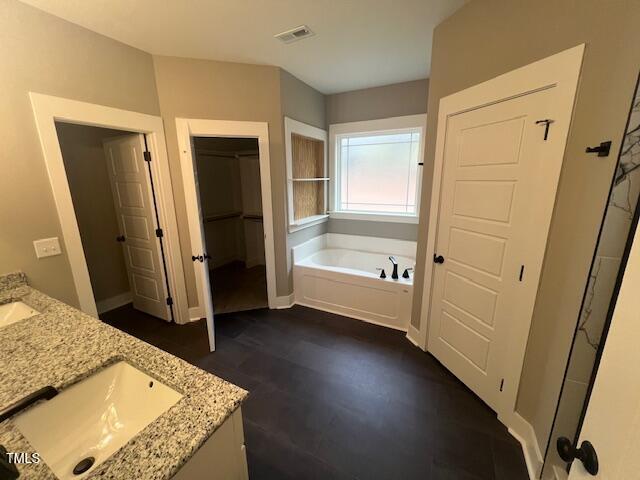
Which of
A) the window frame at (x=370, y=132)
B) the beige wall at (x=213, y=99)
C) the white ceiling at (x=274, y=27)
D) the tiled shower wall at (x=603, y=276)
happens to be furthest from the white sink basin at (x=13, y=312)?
the window frame at (x=370, y=132)

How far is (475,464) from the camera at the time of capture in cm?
143

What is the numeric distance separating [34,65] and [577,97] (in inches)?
123

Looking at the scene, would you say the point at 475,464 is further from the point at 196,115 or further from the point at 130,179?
the point at 130,179

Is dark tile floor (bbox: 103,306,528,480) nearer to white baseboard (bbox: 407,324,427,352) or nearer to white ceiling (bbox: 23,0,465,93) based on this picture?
white baseboard (bbox: 407,324,427,352)

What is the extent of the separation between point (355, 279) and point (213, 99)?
2.31 meters

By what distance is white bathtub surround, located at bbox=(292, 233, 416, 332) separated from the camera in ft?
8.80

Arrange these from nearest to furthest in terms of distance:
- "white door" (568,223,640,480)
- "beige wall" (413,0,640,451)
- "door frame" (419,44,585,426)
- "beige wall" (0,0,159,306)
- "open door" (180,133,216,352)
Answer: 1. "white door" (568,223,640,480)
2. "beige wall" (413,0,640,451)
3. "door frame" (419,44,585,426)
4. "beige wall" (0,0,159,306)
5. "open door" (180,133,216,352)

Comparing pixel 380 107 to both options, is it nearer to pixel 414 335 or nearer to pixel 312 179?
pixel 312 179

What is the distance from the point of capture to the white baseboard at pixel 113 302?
307cm

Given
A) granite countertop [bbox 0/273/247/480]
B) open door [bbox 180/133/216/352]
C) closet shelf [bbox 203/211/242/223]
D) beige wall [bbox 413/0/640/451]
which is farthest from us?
closet shelf [bbox 203/211/242/223]

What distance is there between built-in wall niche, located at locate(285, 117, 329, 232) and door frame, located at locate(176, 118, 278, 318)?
265 mm

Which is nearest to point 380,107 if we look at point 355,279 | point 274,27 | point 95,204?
point 274,27

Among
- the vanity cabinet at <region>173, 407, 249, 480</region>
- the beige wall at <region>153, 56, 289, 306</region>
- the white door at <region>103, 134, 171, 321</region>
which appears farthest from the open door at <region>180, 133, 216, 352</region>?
the vanity cabinet at <region>173, 407, 249, 480</region>

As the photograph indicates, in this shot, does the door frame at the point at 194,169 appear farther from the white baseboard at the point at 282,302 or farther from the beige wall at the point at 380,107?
the beige wall at the point at 380,107
